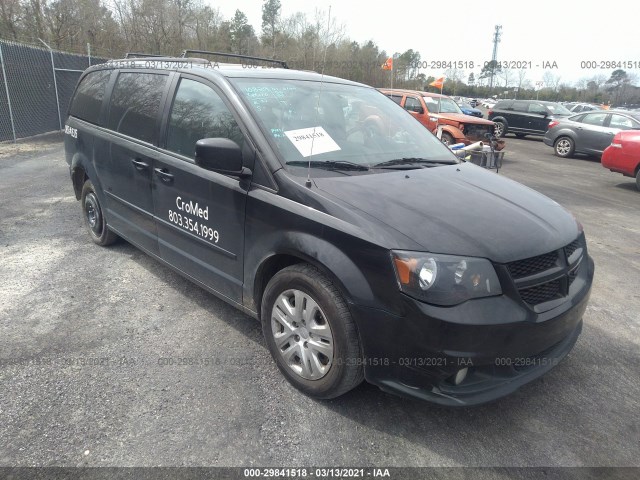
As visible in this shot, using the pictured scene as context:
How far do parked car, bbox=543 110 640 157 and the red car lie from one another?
4492 millimetres

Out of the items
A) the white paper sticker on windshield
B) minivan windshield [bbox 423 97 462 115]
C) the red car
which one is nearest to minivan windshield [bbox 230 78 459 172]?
the white paper sticker on windshield

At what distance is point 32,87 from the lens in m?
12.3

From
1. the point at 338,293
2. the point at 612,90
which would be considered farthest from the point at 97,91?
the point at 612,90

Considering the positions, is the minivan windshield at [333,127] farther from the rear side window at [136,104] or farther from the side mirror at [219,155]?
the rear side window at [136,104]


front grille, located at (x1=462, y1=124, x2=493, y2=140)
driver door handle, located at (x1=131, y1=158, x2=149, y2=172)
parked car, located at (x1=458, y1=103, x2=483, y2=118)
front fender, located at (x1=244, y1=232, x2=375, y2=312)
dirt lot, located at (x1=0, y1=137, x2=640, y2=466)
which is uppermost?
parked car, located at (x1=458, y1=103, x2=483, y2=118)

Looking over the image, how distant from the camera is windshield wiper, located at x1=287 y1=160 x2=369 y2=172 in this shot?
9.12ft

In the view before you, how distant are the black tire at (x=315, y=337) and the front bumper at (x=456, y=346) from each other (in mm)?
80

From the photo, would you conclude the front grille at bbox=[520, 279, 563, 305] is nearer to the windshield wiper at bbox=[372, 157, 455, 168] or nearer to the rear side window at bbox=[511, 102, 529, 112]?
the windshield wiper at bbox=[372, 157, 455, 168]

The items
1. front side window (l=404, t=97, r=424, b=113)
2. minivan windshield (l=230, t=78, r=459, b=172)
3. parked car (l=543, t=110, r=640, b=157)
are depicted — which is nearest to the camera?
minivan windshield (l=230, t=78, r=459, b=172)

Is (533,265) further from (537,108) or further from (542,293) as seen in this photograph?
(537,108)

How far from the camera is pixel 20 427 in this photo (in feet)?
7.82

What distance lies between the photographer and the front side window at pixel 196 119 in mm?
3027

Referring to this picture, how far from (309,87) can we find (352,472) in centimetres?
259

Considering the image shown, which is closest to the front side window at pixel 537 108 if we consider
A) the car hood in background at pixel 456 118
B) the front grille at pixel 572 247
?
the car hood in background at pixel 456 118
